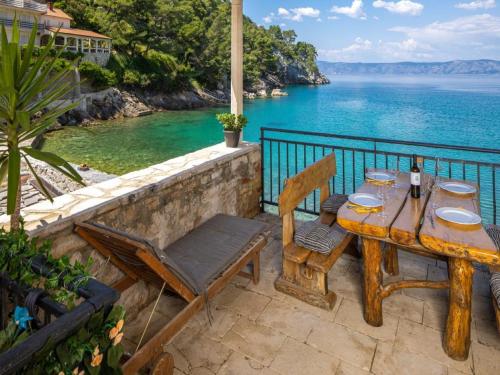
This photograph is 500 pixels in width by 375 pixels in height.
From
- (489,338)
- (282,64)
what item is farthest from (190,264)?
(282,64)

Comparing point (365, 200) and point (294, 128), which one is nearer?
point (365, 200)

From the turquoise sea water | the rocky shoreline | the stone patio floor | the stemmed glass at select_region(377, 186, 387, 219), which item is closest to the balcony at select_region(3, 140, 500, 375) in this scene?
the stone patio floor

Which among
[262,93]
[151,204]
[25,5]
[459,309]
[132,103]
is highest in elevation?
[25,5]

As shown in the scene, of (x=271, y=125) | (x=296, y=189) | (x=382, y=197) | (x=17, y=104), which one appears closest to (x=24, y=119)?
(x=17, y=104)

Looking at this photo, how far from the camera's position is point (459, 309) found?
2096 millimetres

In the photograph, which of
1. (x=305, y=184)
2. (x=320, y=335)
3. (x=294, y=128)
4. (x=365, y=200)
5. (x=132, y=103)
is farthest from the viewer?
(x=132, y=103)

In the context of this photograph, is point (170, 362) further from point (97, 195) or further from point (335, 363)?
point (97, 195)

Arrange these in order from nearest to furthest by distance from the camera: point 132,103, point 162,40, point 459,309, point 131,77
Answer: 1. point 459,309
2. point 132,103
3. point 131,77
4. point 162,40

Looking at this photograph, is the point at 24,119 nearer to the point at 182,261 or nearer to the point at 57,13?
the point at 182,261

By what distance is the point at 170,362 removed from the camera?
1.87m

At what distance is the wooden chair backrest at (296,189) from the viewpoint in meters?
2.56

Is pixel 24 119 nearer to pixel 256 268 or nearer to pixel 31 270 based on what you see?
→ pixel 31 270

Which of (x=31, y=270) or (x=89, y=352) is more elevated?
(x=31, y=270)

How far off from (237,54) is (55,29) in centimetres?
3010
